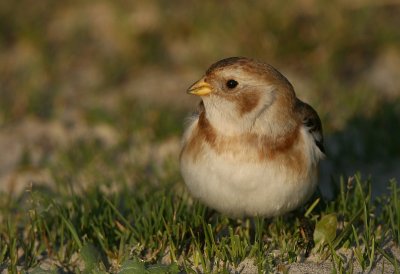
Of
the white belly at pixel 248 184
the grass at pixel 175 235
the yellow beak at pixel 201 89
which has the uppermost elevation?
the yellow beak at pixel 201 89

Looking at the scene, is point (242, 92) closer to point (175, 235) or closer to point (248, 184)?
point (248, 184)

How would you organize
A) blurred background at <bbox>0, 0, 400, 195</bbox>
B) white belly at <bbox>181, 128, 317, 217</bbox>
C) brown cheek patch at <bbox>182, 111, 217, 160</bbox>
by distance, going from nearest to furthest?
white belly at <bbox>181, 128, 317, 217</bbox>, brown cheek patch at <bbox>182, 111, 217, 160</bbox>, blurred background at <bbox>0, 0, 400, 195</bbox>

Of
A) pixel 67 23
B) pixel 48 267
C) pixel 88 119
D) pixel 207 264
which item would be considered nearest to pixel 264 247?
pixel 207 264

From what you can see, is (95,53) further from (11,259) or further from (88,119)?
(11,259)

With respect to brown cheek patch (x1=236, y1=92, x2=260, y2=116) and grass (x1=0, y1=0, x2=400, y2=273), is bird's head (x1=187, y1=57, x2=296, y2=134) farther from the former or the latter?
grass (x1=0, y1=0, x2=400, y2=273)

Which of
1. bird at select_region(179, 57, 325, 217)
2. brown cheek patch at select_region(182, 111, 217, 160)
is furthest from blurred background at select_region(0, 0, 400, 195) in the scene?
bird at select_region(179, 57, 325, 217)

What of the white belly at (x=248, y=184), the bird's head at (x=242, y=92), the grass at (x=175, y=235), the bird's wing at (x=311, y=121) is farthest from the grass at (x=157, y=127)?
the bird's head at (x=242, y=92)

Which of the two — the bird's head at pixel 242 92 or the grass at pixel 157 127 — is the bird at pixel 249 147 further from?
the grass at pixel 157 127

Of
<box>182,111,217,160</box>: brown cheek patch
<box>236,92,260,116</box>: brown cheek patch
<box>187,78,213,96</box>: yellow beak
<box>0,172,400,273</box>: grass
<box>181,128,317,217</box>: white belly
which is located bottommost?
<box>0,172,400,273</box>: grass
